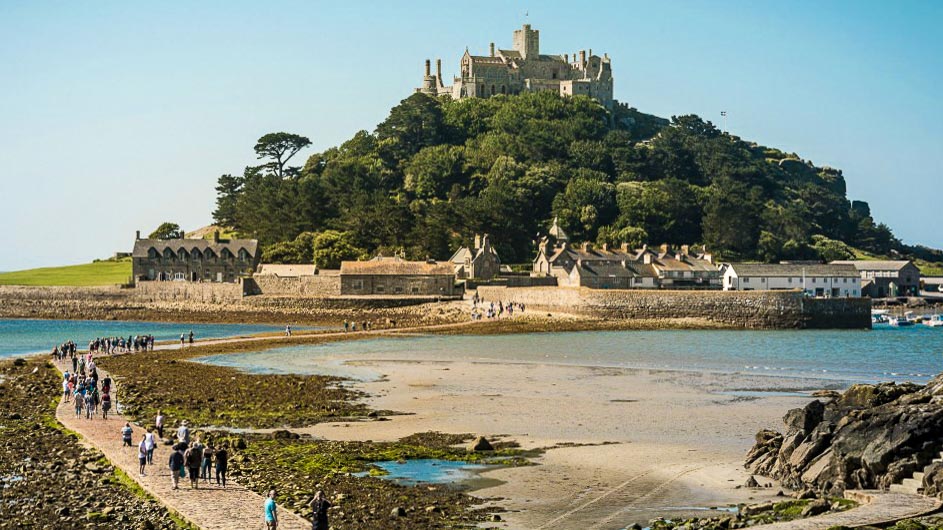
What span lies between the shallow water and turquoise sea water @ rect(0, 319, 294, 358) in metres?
31.6

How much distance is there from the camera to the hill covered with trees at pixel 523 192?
8962cm

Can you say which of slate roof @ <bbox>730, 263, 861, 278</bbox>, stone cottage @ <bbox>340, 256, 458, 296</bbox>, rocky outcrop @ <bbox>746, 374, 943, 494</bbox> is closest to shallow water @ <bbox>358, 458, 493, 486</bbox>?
rocky outcrop @ <bbox>746, 374, 943, 494</bbox>

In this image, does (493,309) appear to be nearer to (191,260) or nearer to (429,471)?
(191,260)

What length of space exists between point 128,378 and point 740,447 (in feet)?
65.2

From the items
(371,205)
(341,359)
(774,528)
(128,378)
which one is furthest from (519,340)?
(371,205)

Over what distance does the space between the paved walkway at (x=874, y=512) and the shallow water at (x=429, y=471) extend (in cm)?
608


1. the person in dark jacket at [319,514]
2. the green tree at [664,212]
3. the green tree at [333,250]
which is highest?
the green tree at [664,212]

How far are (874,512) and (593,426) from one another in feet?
32.7

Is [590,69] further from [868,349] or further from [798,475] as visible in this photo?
[798,475]

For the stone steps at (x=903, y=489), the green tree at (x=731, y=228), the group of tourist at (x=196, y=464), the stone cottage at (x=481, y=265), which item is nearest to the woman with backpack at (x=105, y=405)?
the group of tourist at (x=196, y=464)

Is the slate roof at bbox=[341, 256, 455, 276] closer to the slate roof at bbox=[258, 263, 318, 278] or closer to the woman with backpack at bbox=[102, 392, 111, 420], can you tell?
the slate roof at bbox=[258, 263, 318, 278]

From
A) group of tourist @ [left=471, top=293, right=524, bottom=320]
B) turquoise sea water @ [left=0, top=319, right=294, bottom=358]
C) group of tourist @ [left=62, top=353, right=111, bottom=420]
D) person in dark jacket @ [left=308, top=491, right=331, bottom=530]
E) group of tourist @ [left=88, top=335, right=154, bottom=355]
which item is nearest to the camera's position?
person in dark jacket @ [left=308, top=491, right=331, bottom=530]

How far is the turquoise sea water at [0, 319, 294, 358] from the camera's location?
52.5 metres

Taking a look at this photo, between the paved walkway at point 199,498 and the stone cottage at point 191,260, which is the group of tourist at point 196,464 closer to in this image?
the paved walkway at point 199,498
